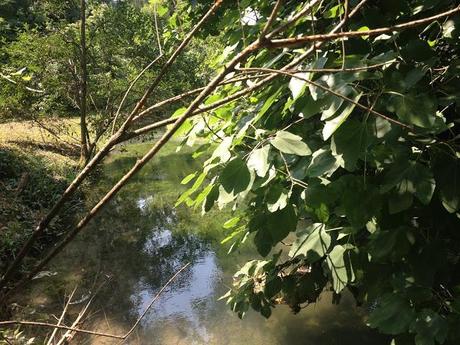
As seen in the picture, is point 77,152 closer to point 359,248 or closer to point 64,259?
point 64,259

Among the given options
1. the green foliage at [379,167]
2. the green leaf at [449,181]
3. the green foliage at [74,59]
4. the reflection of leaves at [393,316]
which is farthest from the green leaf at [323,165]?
the green foliage at [74,59]

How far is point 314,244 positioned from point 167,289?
351 cm

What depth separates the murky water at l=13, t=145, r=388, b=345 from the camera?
3488 millimetres

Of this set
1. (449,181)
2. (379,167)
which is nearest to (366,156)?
(379,167)

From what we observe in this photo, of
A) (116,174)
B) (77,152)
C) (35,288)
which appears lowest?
(116,174)

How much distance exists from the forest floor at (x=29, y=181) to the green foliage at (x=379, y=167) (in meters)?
4.32

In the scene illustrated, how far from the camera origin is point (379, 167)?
41.1 inches

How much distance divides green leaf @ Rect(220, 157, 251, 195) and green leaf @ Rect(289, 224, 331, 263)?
499 mm

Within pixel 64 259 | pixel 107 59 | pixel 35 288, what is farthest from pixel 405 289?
pixel 107 59

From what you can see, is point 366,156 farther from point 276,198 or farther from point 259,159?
point 259,159

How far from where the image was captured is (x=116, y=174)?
9.86 metres

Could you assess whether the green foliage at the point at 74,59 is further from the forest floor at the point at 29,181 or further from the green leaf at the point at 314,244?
the green leaf at the point at 314,244

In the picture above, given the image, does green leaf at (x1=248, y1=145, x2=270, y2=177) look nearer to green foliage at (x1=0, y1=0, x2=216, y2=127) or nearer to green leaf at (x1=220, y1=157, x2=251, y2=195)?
green leaf at (x1=220, y1=157, x2=251, y2=195)

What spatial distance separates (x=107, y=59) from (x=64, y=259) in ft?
16.8
